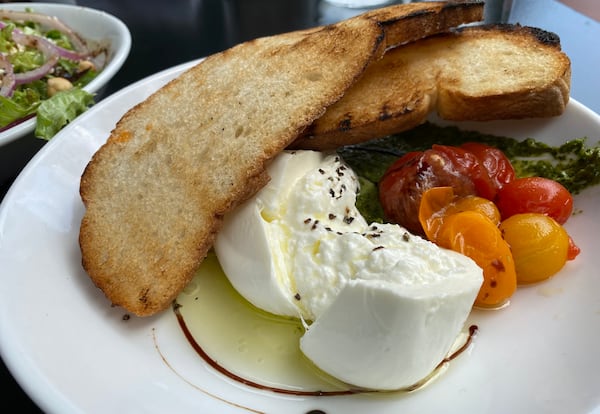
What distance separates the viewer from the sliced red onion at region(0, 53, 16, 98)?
2.18 m

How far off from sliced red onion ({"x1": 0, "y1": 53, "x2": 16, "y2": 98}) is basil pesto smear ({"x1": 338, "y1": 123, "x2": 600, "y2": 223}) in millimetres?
1455

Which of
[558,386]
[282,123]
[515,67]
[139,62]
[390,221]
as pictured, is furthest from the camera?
[139,62]

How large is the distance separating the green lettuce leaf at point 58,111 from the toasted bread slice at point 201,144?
0.44 metres

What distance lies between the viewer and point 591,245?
134cm

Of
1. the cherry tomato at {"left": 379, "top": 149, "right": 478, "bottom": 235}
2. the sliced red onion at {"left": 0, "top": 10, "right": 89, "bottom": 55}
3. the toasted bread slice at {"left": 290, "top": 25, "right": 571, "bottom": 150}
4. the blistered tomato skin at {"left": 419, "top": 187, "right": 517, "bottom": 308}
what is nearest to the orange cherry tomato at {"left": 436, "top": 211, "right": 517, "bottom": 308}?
the blistered tomato skin at {"left": 419, "top": 187, "right": 517, "bottom": 308}

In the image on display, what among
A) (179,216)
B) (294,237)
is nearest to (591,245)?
(294,237)

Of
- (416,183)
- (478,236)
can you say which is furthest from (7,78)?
(478,236)

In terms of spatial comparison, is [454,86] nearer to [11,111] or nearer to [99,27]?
[11,111]

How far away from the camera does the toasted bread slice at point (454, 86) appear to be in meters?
1.53

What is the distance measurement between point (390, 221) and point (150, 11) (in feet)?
8.58

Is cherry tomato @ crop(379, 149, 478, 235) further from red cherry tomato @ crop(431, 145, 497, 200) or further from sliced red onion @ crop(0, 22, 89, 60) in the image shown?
sliced red onion @ crop(0, 22, 89, 60)

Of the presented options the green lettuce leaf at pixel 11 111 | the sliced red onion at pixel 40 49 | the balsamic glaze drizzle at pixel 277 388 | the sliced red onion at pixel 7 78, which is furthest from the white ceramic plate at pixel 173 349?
the sliced red onion at pixel 40 49

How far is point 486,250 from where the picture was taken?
50.4 inches

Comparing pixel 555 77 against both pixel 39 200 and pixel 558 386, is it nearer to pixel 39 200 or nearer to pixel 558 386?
pixel 558 386
